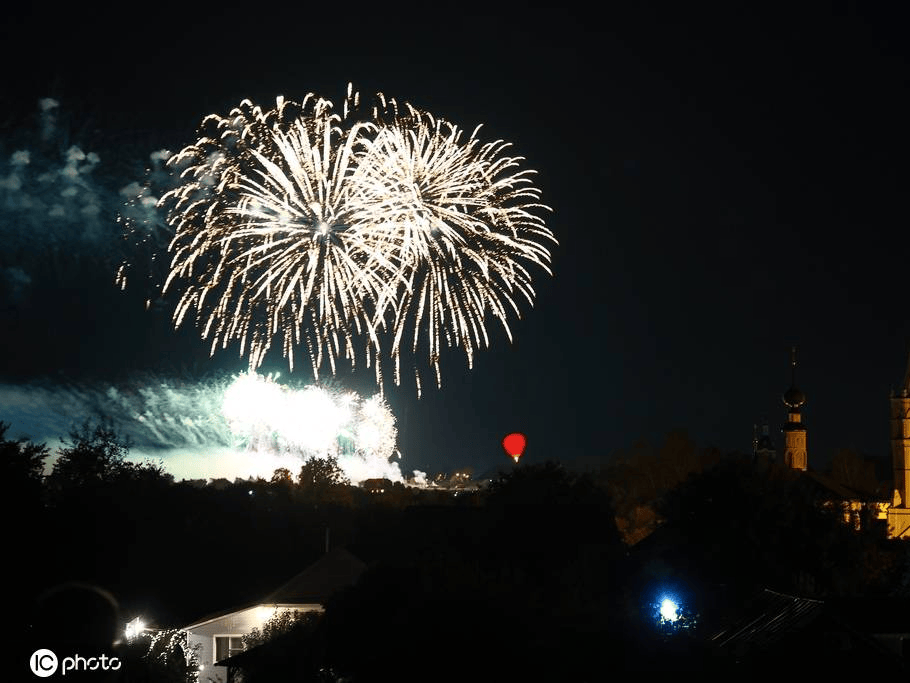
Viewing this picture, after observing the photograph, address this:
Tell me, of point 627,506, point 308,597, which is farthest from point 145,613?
point 627,506

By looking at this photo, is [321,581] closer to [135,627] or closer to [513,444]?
[135,627]

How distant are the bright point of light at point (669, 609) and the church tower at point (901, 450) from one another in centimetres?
9045

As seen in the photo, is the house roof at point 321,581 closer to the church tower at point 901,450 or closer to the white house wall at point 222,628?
the white house wall at point 222,628

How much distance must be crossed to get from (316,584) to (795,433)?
100 metres

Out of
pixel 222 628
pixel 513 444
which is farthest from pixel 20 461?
pixel 513 444

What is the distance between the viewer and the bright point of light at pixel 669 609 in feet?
183

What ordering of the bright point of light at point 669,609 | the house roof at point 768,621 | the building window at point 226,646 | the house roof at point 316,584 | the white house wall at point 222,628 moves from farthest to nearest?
the house roof at point 316,584, the building window at point 226,646, the white house wall at point 222,628, the bright point of light at point 669,609, the house roof at point 768,621

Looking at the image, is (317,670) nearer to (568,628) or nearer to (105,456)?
(568,628)

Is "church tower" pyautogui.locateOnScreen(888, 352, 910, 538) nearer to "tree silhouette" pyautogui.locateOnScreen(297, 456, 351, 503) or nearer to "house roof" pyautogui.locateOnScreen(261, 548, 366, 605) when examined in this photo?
"tree silhouette" pyautogui.locateOnScreen(297, 456, 351, 503)

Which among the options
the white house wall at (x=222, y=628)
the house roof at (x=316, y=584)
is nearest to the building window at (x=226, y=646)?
the white house wall at (x=222, y=628)

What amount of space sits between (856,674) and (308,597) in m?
28.6

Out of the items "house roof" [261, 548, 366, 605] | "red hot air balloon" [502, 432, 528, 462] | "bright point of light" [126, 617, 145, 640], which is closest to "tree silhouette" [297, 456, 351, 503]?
"red hot air balloon" [502, 432, 528, 462]

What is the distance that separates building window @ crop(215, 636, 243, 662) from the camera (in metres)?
58.2

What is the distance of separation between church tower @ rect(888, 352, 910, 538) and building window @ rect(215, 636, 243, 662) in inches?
3882
